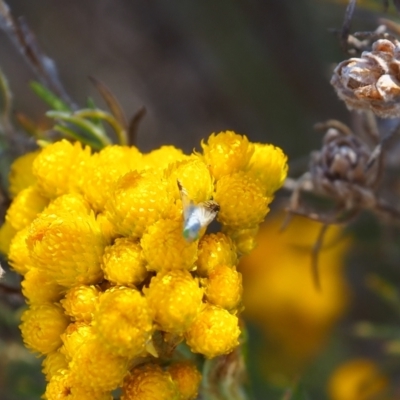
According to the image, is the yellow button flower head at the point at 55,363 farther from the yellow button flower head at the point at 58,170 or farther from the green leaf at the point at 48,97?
the green leaf at the point at 48,97

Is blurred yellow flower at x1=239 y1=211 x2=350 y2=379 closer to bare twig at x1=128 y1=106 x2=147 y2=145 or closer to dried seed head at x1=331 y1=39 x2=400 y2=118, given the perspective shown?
bare twig at x1=128 y1=106 x2=147 y2=145

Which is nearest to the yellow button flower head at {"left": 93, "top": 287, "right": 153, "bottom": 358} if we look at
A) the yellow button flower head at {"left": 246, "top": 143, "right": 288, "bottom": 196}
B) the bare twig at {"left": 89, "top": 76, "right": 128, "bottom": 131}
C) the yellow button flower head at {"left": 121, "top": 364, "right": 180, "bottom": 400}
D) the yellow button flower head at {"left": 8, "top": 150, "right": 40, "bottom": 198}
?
the yellow button flower head at {"left": 121, "top": 364, "right": 180, "bottom": 400}

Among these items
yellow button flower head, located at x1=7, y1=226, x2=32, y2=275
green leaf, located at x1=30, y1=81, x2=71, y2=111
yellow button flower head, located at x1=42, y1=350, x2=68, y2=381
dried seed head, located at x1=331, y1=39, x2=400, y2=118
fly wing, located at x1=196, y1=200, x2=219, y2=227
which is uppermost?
dried seed head, located at x1=331, y1=39, x2=400, y2=118

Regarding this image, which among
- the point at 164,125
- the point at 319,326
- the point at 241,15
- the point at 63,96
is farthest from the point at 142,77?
the point at 63,96

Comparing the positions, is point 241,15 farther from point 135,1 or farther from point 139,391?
point 139,391

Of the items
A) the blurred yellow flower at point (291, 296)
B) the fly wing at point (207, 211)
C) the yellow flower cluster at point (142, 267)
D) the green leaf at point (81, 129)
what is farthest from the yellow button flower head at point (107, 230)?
the blurred yellow flower at point (291, 296)

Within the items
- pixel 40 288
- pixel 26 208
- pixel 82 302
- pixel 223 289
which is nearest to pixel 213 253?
pixel 223 289

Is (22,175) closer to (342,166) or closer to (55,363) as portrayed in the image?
(55,363)
